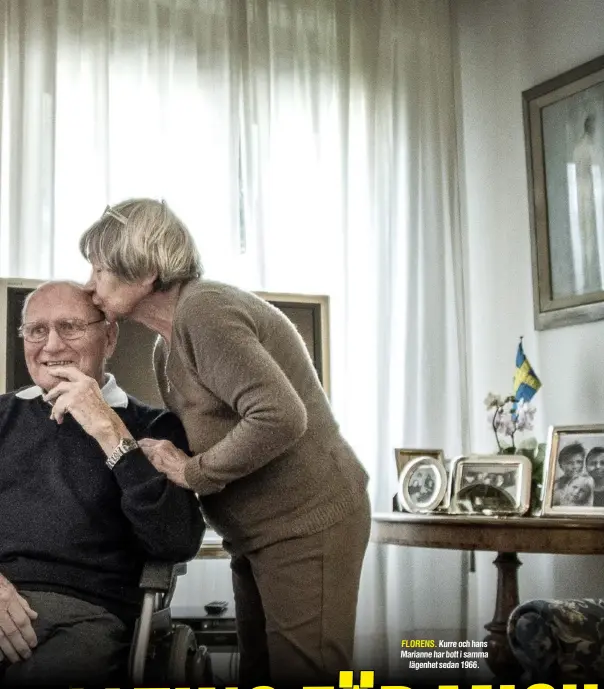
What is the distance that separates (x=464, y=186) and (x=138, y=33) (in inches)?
52.8

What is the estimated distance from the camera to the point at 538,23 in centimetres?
351

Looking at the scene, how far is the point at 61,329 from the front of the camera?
1.86 meters

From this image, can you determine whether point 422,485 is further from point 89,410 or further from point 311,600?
point 89,410

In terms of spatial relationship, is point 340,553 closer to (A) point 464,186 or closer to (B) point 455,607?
(B) point 455,607

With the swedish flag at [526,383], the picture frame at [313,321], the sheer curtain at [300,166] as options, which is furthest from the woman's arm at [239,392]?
the sheer curtain at [300,166]

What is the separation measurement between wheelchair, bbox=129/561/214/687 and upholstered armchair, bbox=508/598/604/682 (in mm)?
553

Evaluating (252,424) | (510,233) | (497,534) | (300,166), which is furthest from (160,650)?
(510,233)

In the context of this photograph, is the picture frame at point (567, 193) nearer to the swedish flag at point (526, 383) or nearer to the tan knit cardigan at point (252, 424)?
the swedish flag at point (526, 383)

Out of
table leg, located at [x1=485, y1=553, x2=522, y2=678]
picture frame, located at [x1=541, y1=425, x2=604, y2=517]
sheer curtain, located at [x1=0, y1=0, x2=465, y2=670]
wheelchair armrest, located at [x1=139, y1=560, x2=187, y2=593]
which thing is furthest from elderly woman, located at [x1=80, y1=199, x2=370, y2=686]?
sheer curtain, located at [x1=0, y1=0, x2=465, y2=670]

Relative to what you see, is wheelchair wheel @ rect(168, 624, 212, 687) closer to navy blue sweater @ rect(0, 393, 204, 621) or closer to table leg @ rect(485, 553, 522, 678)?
navy blue sweater @ rect(0, 393, 204, 621)

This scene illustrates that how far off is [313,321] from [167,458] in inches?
48.1

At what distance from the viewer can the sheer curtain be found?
10.5 feet

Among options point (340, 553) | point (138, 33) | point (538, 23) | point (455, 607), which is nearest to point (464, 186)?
point (538, 23)

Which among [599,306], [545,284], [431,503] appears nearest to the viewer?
[431,503]
